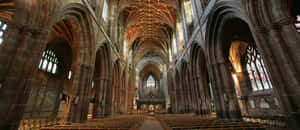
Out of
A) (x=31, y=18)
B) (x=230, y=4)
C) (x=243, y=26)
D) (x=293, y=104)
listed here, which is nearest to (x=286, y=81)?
(x=293, y=104)

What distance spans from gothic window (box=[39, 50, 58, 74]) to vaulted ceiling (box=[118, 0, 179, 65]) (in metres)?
10.6

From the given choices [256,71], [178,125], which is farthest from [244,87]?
[178,125]

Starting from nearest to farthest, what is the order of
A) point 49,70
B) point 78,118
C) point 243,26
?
point 78,118 < point 243,26 < point 49,70

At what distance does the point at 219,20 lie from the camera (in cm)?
787

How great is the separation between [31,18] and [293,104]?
9645 mm

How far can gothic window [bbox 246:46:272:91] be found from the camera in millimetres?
10508

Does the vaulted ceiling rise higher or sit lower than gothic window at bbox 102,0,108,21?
higher

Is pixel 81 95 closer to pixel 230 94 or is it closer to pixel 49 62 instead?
pixel 230 94

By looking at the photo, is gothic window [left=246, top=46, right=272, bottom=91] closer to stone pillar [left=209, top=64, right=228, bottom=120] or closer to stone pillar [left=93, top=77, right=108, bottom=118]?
stone pillar [left=209, top=64, right=228, bottom=120]

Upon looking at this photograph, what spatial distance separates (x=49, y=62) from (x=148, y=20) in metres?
16.3

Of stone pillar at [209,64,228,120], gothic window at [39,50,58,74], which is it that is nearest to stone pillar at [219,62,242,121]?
stone pillar at [209,64,228,120]

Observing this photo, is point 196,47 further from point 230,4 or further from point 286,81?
point 286,81

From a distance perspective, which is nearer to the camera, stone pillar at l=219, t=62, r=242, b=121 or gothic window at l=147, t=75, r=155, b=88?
stone pillar at l=219, t=62, r=242, b=121

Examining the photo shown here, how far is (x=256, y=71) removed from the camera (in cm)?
1138
